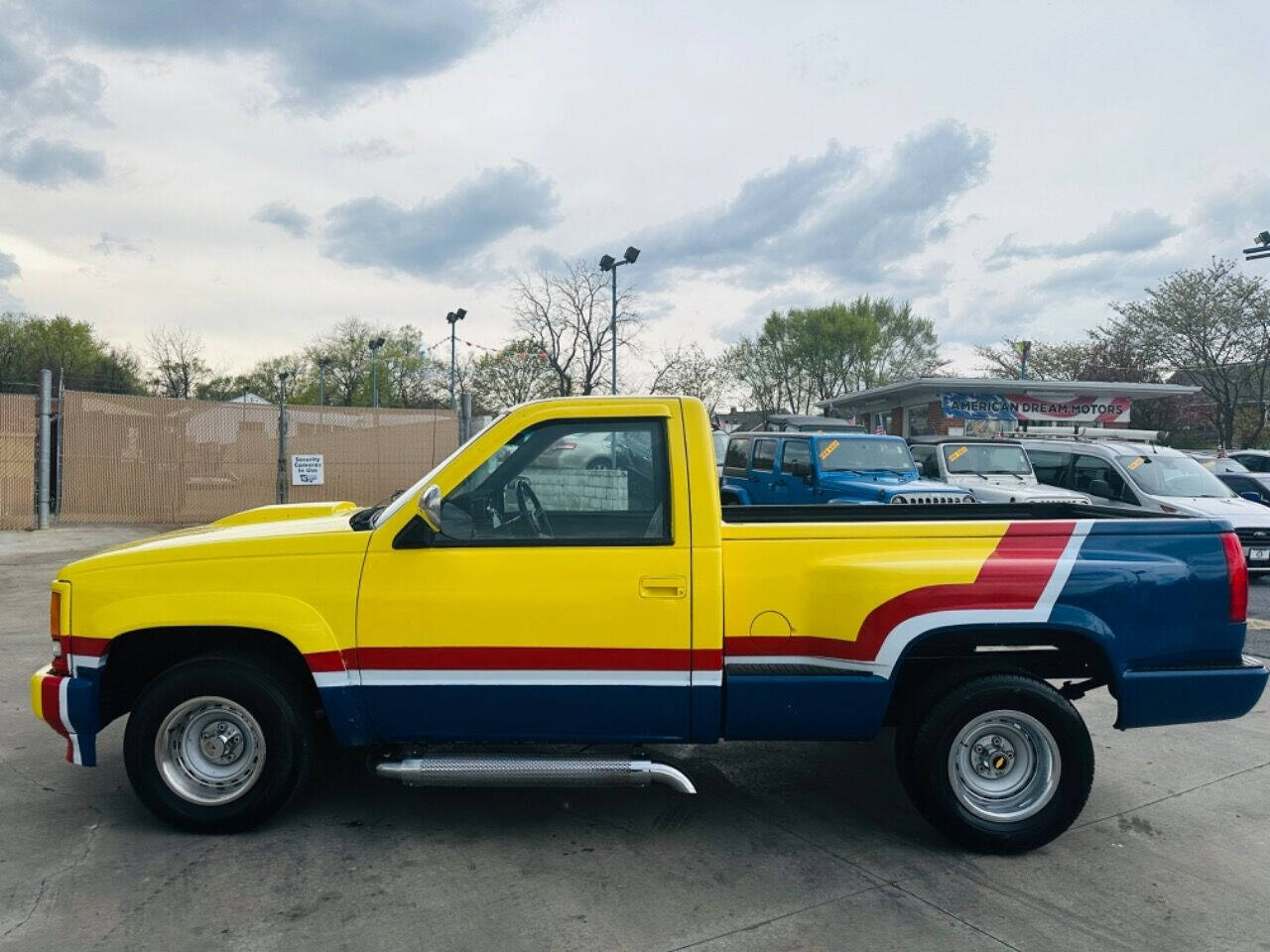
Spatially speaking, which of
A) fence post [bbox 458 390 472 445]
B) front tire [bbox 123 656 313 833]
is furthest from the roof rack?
front tire [bbox 123 656 313 833]

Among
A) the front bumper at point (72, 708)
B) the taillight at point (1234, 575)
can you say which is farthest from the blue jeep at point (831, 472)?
the front bumper at point (72, 708)

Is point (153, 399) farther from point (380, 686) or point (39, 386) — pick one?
point (380, 686)

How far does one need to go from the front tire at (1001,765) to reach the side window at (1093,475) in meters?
10.2

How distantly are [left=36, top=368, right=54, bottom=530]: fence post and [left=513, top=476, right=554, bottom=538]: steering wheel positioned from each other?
38.7 feet

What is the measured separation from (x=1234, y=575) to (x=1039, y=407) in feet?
103

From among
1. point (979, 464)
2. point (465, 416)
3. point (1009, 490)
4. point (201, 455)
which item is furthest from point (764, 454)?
point (201, 455)

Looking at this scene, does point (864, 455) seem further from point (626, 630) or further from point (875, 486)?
point (626, 630)

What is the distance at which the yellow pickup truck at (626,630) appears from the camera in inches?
151

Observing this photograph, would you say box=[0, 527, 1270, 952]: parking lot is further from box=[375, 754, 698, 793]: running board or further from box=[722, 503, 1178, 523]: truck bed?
box=[722, 503, 1178, 523]: truck bed

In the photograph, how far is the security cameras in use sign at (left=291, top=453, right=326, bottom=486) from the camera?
15.3 metres

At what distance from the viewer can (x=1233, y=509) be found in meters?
11.7

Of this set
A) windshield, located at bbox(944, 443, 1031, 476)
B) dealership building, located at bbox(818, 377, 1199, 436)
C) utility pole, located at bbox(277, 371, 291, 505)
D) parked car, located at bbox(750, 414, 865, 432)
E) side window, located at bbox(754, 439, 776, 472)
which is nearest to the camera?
side window, located at bbox(754, 439, 776, 472)

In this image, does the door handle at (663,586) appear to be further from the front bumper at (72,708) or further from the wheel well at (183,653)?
the front bumper at (72,708)

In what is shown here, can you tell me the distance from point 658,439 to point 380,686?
5.08 feet
